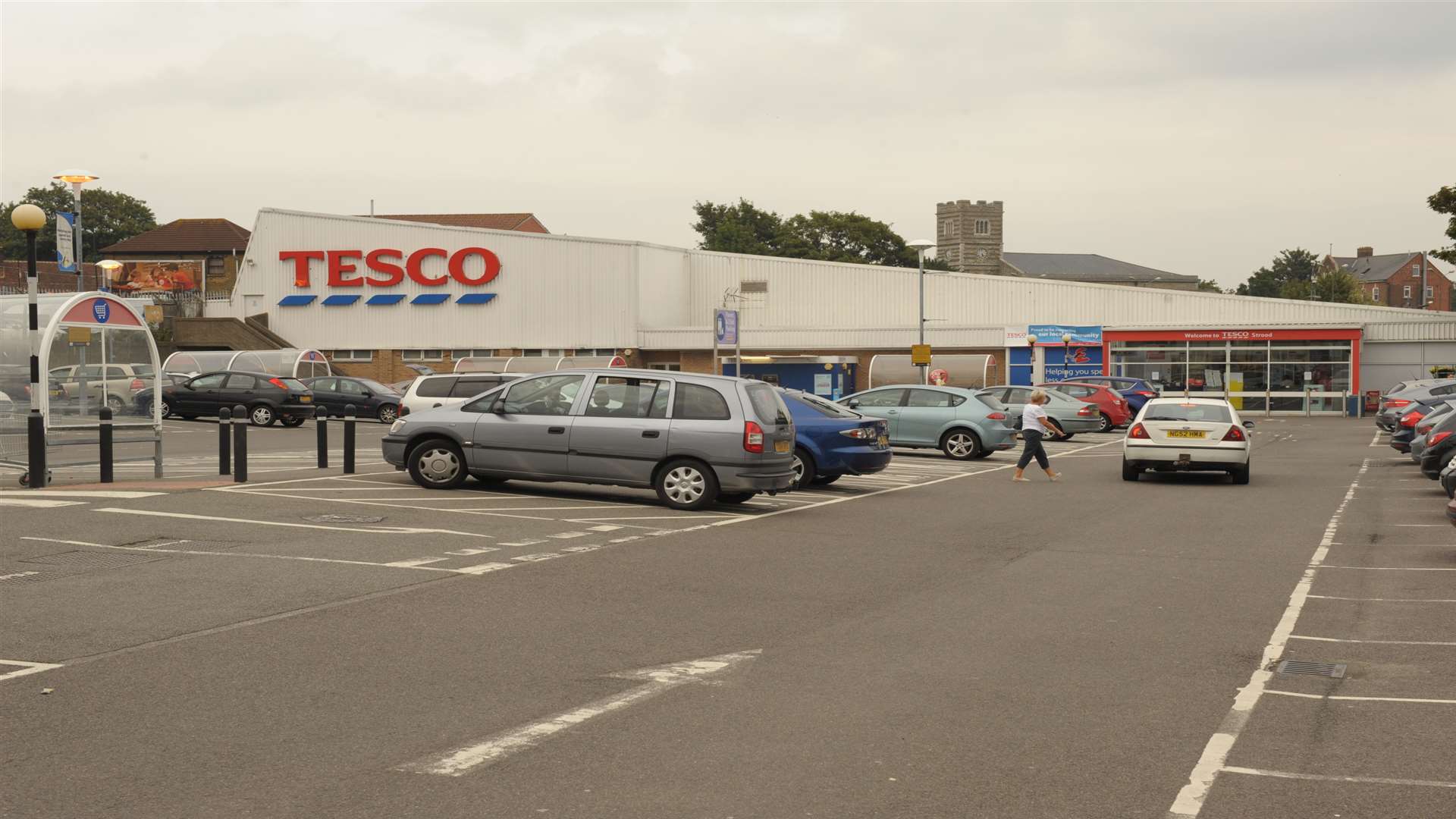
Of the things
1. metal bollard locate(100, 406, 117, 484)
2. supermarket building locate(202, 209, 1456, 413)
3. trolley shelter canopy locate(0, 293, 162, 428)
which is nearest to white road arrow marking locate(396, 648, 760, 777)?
metal bollard locate(100, 406, 117, 484)

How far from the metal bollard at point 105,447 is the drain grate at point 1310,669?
1399cm

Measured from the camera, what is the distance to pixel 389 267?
65.6 meters

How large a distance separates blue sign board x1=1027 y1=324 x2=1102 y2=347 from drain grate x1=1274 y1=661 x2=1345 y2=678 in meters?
50.2

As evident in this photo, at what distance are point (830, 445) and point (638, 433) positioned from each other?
14.8 ft

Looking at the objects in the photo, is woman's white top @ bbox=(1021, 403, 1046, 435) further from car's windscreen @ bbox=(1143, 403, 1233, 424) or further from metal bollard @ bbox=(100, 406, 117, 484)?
metal bollard @ bbox=(100, 406, 117, 484)

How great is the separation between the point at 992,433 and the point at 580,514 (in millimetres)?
14016

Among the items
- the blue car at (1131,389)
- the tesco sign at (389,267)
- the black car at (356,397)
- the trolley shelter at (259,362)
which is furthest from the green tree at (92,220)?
the blue car at (1131,389)

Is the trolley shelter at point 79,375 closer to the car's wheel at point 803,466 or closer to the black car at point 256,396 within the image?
the car's wheel at point 803,466

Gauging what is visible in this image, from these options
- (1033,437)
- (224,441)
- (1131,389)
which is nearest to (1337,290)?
(1131,389)

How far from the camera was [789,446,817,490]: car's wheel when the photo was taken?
1975cm

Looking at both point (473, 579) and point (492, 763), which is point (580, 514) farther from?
point (492, 763)

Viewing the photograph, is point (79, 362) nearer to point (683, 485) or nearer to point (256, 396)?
point (683, 485)

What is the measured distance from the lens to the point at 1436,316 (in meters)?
56.1

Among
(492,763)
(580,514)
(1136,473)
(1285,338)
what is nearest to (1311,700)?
(492,763)
